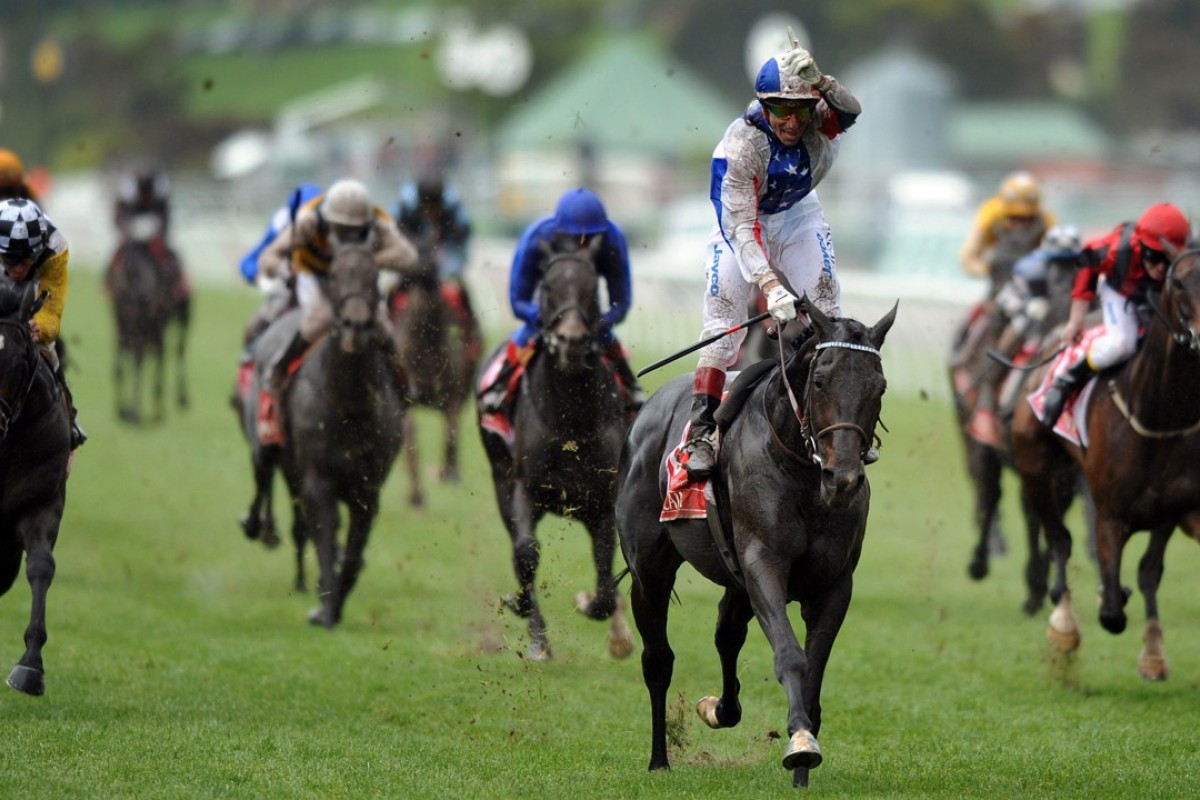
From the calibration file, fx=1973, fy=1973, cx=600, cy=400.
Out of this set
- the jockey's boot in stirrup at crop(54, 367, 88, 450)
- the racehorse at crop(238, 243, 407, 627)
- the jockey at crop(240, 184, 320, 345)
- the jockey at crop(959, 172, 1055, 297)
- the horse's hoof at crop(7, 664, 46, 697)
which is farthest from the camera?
the jockey at crop(959, 172, 1055, 297)

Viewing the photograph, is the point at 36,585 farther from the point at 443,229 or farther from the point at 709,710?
the point at 443,229

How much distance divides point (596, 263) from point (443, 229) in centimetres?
528

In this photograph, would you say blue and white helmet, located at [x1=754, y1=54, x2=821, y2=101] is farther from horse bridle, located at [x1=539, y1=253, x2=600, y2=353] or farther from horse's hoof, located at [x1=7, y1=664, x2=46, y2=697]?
horse's hoof, located at [x1=7, y1=664, x2=46, y2=697]

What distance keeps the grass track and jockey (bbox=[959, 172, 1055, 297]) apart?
2.04 metres

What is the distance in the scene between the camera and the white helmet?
427 inches

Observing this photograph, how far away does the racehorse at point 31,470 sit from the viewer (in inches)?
303

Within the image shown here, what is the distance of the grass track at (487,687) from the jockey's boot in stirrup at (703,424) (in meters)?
1.15

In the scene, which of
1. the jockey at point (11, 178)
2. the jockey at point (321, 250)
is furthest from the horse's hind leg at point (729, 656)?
the jockey at point (11, 178)

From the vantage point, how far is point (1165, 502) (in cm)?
900

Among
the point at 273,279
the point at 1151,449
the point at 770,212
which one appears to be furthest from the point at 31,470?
the point at 1151,449

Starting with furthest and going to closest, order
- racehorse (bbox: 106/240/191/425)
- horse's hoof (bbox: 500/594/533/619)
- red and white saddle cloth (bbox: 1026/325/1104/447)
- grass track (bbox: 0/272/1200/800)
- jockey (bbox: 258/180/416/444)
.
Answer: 1. racehorse (bbox: 106/240/191/425)
2. jockey (bbox: 258/180/416/444)
3. red and white saddle cloth (bbox: 1026/325/1104/447)
4. horse's hoof (bbox: 500/594/533/619)
5. grass track (bbox: 0/272/1200/800)

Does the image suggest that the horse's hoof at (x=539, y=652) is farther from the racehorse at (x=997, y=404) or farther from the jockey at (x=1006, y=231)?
the jockey at (x=1006, y=231)

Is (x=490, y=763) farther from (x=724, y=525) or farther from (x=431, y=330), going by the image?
(x=431, y=330)

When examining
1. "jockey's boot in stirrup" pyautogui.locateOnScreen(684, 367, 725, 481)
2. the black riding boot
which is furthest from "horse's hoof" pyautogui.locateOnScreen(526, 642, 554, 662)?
the black riding boot
